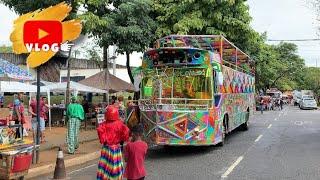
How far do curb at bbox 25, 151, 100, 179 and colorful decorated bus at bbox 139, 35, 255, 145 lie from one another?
1.89 meters

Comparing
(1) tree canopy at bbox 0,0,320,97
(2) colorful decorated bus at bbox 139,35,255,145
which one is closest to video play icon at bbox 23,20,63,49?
(2) colorful decorated bus at bbox 139,35,255,145

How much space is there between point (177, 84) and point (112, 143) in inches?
301

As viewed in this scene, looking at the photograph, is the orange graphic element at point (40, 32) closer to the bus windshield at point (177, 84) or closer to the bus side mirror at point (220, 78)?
the bus windshield at point (177, 84)

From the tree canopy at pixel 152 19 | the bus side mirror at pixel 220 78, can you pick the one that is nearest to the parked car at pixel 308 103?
the tree canopy at pixel 152 19

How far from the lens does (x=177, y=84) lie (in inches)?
650

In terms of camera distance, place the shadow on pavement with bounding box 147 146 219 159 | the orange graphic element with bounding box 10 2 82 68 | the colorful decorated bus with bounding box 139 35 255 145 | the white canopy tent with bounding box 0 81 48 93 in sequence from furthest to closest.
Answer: the white canopy tent with bounding box 0 81 48 93 < the shadow on pavement with bounding box 147 146 219 159 < the colorful decorated bus with bounding box 139 35 255 145 < the orange graphic element with bounding box 10 2 82 68

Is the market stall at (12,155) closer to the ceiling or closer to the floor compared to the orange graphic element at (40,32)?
closer to the floor

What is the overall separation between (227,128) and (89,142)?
509 centimetres

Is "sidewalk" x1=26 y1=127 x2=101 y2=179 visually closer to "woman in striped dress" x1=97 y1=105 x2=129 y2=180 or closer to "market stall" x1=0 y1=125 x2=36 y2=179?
"market stall" x1=0 y1=125 x2=36 y2=179

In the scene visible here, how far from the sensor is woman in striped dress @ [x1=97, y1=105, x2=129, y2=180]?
902 cm

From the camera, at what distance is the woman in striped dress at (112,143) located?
9.02 metres

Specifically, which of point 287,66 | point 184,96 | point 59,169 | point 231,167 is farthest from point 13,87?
point 287,66

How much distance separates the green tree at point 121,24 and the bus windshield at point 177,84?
26.7ft

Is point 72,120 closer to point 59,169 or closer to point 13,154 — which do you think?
point 59,169
